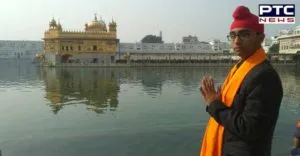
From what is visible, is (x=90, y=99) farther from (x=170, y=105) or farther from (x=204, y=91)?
(x=204, y=91)

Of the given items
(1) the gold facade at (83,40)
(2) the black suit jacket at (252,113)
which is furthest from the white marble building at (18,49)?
(2) the black suit jacket at (252,113)

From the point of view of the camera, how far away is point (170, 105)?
44.3ft

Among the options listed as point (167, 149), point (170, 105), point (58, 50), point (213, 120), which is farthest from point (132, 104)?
point (58, 50)

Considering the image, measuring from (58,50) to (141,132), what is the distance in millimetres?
50735

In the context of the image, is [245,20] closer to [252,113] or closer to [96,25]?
[252,113]

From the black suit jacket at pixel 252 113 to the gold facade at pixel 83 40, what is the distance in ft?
187

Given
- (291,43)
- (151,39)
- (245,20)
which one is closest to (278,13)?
(245,20)

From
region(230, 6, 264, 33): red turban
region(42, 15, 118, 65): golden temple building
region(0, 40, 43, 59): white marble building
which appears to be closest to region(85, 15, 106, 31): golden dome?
region(42, 15, 118, 65): golden temple building

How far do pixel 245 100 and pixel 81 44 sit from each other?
189ft

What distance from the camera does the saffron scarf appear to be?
198 cm

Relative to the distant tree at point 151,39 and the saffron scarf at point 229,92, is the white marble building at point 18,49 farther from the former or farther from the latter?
the saffron scarf at point 229,92

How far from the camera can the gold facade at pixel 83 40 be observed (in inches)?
2248

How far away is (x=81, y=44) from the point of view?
190 feet

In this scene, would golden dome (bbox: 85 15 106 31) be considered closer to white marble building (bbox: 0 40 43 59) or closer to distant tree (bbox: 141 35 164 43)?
distant tree (bbox: 141 35 164 43)
